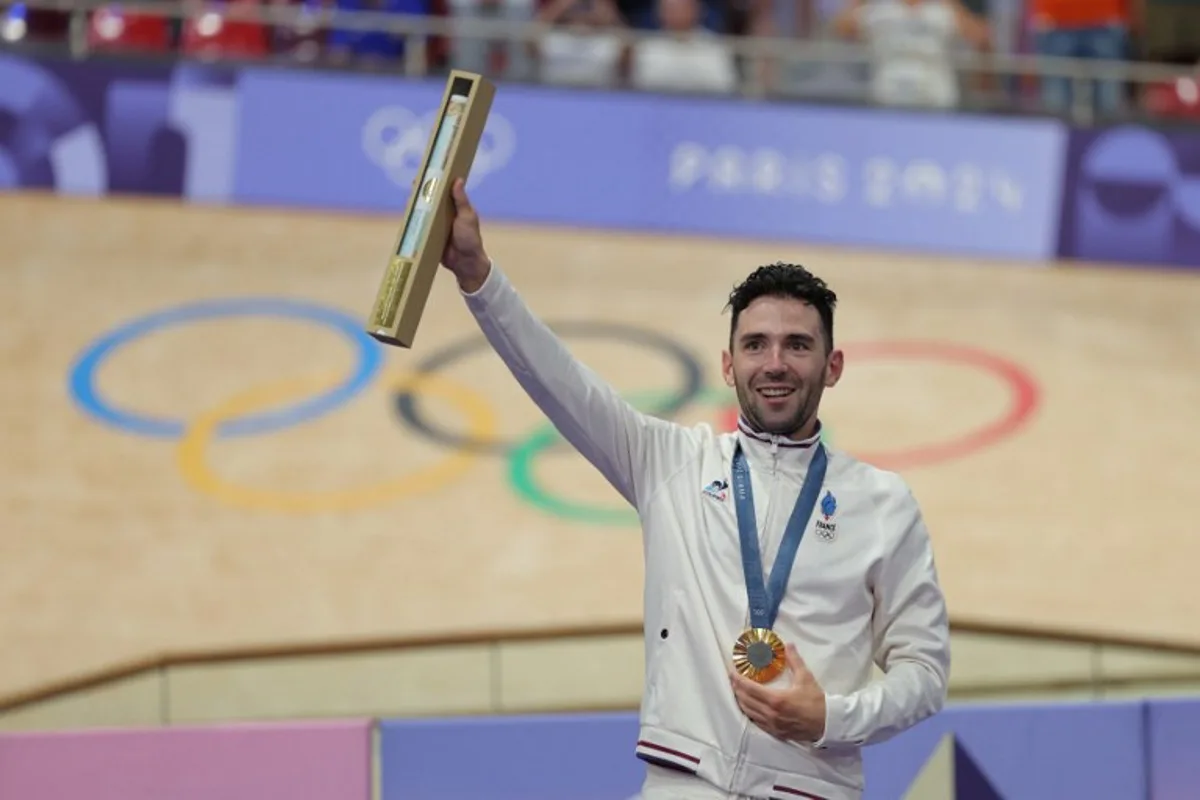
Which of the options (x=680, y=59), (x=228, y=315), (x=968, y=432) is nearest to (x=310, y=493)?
(x=228, y=315)

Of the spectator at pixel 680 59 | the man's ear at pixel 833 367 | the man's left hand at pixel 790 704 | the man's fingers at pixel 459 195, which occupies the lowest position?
the man's left hand at pixel 790 704

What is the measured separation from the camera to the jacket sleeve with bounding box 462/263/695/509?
334cm

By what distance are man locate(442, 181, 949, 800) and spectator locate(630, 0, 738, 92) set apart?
7225mm

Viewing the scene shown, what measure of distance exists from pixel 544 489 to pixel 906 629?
5146mm

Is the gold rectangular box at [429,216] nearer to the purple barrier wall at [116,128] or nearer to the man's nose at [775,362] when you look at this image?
the man's nose at [775,362]

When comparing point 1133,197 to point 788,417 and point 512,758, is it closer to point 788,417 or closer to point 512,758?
point 512,758

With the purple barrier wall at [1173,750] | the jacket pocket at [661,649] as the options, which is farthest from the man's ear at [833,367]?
the purple barrier wall at [1173,750]

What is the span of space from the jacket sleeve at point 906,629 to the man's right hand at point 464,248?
86cm

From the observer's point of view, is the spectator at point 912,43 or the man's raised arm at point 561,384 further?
the spectator at point 912,43

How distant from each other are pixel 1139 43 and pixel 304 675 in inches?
→ 304

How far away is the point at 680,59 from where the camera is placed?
10.5 metres

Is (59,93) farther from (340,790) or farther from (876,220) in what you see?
(340,790)

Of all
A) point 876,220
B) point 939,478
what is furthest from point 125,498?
point 876,220

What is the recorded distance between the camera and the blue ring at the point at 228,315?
8734mm
